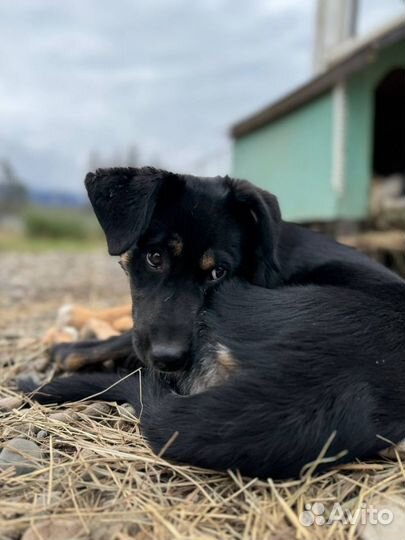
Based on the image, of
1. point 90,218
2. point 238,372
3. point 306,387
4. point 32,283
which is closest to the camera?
point 306,387

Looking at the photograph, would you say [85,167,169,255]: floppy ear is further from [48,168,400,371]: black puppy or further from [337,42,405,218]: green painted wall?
[337,42,405,218]: green painted wall

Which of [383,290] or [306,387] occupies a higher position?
[383,290]

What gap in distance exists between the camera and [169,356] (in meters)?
2.31

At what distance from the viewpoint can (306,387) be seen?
6.10ft

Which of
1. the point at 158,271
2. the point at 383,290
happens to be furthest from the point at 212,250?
the point at 383,290

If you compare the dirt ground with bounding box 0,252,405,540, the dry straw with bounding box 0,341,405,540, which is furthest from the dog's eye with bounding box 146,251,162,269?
the dry straw with bounding box 0,341,405,540

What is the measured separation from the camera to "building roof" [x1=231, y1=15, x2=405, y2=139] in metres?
6.78

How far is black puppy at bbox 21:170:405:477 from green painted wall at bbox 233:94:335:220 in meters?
5.06

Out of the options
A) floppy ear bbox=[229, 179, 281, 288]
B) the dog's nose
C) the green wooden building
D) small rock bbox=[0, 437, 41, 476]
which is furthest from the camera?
the green wooden building

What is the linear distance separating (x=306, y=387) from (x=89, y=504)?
31.5 inches

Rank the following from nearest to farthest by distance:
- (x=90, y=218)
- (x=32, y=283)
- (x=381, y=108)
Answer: (x=32, y=283) → (x=381, y=108) → (x=90, y=218)

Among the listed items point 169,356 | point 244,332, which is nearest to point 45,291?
Answer: point 169,356

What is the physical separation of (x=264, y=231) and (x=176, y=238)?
1.52 feet

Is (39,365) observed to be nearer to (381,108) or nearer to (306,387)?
(306,387)
